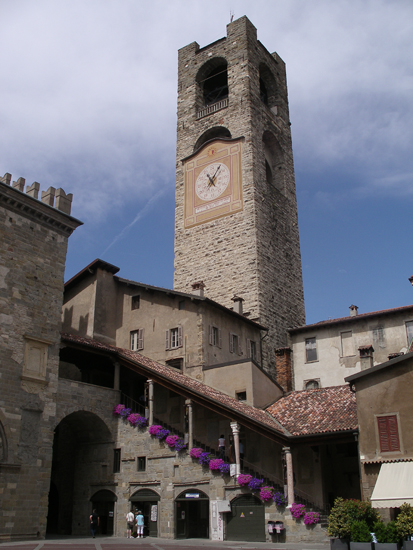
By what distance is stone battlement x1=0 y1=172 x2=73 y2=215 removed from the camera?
2470 cm

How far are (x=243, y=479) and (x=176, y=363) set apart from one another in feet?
30.0

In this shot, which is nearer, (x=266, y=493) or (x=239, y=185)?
→ (x=266, y=493)

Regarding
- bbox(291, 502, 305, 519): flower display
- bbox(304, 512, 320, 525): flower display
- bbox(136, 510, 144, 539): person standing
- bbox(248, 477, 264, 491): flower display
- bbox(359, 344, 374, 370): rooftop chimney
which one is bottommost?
bbox(136, 510, 144, 539): person standing

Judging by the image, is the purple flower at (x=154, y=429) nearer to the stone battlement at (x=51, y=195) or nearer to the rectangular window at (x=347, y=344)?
the stone battlement at (x=51, y=195)

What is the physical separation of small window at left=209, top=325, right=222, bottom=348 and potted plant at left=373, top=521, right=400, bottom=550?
1495 cm

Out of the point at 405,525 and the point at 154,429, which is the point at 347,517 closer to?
the point at 405,525

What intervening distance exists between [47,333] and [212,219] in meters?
17.4

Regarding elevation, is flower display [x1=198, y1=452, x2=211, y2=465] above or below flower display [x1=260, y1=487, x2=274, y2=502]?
above

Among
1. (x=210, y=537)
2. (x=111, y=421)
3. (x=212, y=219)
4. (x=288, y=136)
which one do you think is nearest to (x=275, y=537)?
(x=210, y=537)

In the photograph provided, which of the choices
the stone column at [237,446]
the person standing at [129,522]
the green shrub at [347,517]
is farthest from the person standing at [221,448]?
the green shrub at [347,517]

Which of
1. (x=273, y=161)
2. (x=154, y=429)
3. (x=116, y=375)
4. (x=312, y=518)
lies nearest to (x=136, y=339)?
(x=116, y=375)

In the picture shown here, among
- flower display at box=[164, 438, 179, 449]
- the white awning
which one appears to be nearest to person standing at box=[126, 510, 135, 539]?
flower display at box=[164, 438, 179, 449]

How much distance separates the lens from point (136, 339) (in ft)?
101

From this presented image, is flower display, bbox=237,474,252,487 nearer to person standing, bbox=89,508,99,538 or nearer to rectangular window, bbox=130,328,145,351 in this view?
person standing, bbox=89,508,99,538
